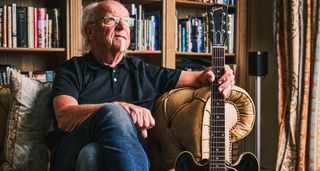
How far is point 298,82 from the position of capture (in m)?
3.00

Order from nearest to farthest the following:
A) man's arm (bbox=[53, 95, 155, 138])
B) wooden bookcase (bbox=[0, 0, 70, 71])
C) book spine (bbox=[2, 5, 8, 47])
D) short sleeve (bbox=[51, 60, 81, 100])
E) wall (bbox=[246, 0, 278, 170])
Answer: man's arm (bbox=[53, 95, 155, 138]), short sleeve (bbox=[51, 60, 81, 100]), book spine (bbox=[2, 5, 8, 47]), wooden bookcase (bbox=[0, 0, 70, 71]), wall (bbox=[246, 0, 278, 170])

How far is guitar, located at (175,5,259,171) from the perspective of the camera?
6.03 feet

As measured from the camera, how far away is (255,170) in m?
1.88

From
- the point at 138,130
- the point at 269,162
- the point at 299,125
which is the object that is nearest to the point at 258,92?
the point at 299,125

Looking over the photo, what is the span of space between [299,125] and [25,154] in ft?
5.79

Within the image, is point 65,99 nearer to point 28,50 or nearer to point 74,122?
point 74,122

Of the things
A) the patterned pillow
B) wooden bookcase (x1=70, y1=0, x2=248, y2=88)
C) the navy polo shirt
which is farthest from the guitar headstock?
wooden bookcase (x1=70, y1=0, x2=248, y2=88)

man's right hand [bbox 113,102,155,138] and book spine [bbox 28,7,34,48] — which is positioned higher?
book spine [bbox 28,7,34,48]

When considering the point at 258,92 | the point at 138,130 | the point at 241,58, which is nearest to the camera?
the point at 138,130

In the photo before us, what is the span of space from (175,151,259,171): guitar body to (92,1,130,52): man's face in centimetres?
61

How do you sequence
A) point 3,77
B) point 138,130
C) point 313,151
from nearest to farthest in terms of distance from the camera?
1. point 138,130
2. point 3,77
3. point 313,151

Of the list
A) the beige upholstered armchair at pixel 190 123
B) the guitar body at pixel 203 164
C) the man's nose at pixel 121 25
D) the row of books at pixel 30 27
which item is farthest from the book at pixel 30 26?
the guitar body at pixel 203 164

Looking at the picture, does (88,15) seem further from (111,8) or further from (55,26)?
(55,26)

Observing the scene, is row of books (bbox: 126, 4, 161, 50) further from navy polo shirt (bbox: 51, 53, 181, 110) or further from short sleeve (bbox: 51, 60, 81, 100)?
short sleeve (bbox: 51, 60, 81, 100)
